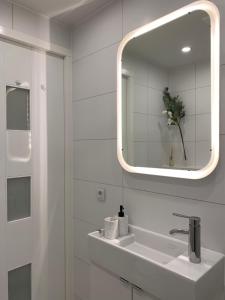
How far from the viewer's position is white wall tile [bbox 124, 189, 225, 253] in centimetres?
109

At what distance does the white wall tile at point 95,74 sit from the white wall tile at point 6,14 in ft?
1.69

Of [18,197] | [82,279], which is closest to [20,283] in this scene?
[82,279]

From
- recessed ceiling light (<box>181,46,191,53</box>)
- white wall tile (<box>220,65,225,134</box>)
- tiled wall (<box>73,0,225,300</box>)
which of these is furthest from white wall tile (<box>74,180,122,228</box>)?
recessed ceiling light (<box>181,46,191,53</box>)

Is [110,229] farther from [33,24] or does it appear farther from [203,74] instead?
[33,24]

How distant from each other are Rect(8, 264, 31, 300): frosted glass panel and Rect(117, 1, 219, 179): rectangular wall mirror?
1039 mm

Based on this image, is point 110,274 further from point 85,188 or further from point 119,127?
point 119,127

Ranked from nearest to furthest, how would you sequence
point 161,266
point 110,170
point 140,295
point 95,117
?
point 161,266, point 140,295, point 110,170, point 95,117

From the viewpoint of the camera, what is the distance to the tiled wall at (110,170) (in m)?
1.11

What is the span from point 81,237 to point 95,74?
3.95 ft

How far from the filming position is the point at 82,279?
1.82 metres

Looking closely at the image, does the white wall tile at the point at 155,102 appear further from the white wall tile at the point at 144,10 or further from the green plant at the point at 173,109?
the white wall tile at the point at 144,10

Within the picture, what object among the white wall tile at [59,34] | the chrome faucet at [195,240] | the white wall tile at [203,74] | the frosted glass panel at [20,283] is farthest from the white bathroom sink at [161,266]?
the white wall tile at [59,34]

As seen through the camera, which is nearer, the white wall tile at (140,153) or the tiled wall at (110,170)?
the tiled wall at (110,170)

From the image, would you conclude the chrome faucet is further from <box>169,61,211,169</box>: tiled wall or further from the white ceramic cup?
the white ceramic cup
